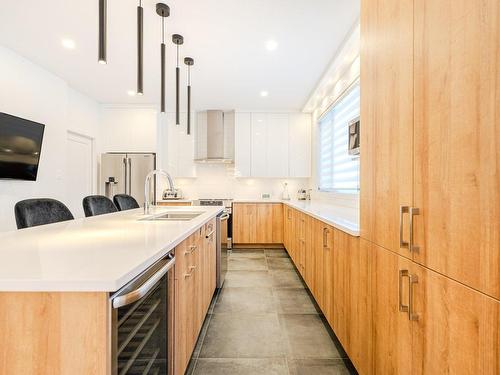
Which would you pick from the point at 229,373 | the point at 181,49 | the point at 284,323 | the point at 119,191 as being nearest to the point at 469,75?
the point at 229,373

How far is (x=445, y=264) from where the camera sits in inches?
33.7

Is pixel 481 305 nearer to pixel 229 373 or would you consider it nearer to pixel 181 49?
pixel 229 373

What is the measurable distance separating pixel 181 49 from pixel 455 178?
3.05 meters

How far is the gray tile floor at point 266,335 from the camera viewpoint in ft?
5.61

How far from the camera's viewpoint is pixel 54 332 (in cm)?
72

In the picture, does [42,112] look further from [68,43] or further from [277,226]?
[277,226]

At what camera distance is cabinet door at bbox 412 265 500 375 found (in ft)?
2.30

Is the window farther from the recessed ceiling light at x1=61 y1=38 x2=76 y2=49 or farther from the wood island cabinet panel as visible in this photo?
the recessed ceiling light at x1=61 y1=38 x2=76 y2=49

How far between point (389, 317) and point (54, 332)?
1.25 metres

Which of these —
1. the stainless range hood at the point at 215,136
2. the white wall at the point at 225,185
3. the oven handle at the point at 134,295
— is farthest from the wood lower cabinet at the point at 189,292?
the white wall at the point at 225,185

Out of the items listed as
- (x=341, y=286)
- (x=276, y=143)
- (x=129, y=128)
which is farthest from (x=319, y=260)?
(x=129, y=128)

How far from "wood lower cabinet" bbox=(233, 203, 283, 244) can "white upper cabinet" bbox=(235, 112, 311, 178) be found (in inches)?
27.6

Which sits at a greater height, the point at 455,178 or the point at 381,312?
the point at 455,178

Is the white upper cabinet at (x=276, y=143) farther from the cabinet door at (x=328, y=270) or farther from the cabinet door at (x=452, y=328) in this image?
the cabinet door at (x=452, y=328)
